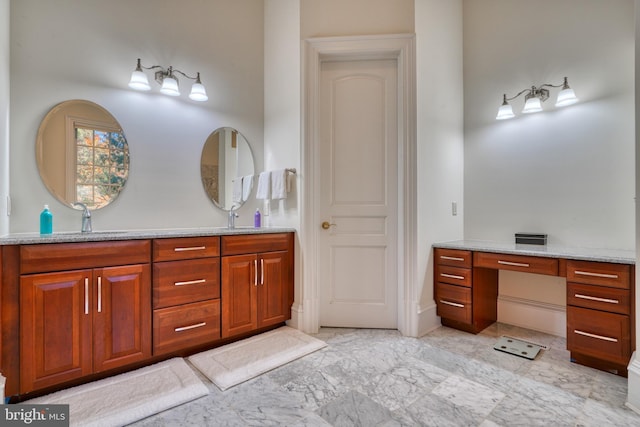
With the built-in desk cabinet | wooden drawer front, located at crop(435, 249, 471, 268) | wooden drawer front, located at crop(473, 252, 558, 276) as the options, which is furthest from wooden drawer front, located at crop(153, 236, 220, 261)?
wooden drawer front, located at crop(473, 252, 558, 276)

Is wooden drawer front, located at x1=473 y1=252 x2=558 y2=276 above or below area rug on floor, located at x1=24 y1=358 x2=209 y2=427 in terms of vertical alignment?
above

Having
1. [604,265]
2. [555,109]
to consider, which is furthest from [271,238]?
[555,109]

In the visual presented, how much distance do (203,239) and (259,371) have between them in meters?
0.98

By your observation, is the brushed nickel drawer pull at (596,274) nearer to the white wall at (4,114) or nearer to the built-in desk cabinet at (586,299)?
the built-in desk cabinet at (586,299)

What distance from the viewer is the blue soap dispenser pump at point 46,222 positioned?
1.95 meters

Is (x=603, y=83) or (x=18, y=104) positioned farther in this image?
(x=603, y=83)

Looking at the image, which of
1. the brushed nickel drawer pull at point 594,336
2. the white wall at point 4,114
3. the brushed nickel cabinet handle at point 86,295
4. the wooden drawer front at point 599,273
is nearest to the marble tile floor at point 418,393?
the brushed nickel drawer pull at point 594,336

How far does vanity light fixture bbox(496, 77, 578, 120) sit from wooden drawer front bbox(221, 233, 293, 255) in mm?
2251

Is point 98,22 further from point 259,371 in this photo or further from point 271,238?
point 259,371

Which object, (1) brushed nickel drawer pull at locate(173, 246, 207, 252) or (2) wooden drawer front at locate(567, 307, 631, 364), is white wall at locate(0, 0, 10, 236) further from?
(2) wooden drawer front at locate(567, 307, 631, 364)

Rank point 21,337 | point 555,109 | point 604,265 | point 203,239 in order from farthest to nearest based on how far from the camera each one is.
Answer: point 555,109 < point 203,239 < point 604,265 < point 21,337

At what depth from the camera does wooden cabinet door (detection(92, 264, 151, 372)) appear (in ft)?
5.86

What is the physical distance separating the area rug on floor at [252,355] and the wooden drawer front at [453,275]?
1209 millimetres

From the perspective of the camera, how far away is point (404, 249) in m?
2.63
